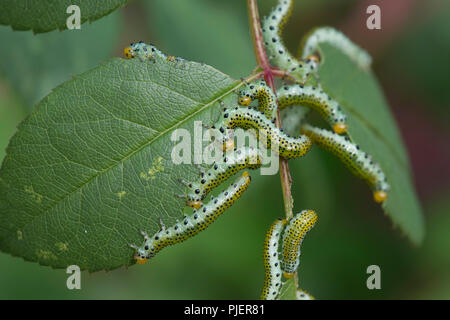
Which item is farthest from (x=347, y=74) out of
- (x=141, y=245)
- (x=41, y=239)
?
(x=41, y=239)

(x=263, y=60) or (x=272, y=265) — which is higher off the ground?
(x=263, y=60)

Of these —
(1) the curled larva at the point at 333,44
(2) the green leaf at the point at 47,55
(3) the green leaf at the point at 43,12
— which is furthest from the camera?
(2) the green leaf at the point at 47,55

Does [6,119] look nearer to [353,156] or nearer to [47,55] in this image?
[47,55]

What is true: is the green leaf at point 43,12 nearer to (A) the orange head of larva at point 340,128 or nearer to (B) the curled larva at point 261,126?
(B) the curled larva at point 261,126

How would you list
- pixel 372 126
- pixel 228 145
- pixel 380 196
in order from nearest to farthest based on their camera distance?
pixel 228 145
pixel 380 196
pixel 372 126

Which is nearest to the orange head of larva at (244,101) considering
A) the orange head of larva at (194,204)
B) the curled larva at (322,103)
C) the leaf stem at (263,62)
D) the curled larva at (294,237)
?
the leaf stem at (263,62)
